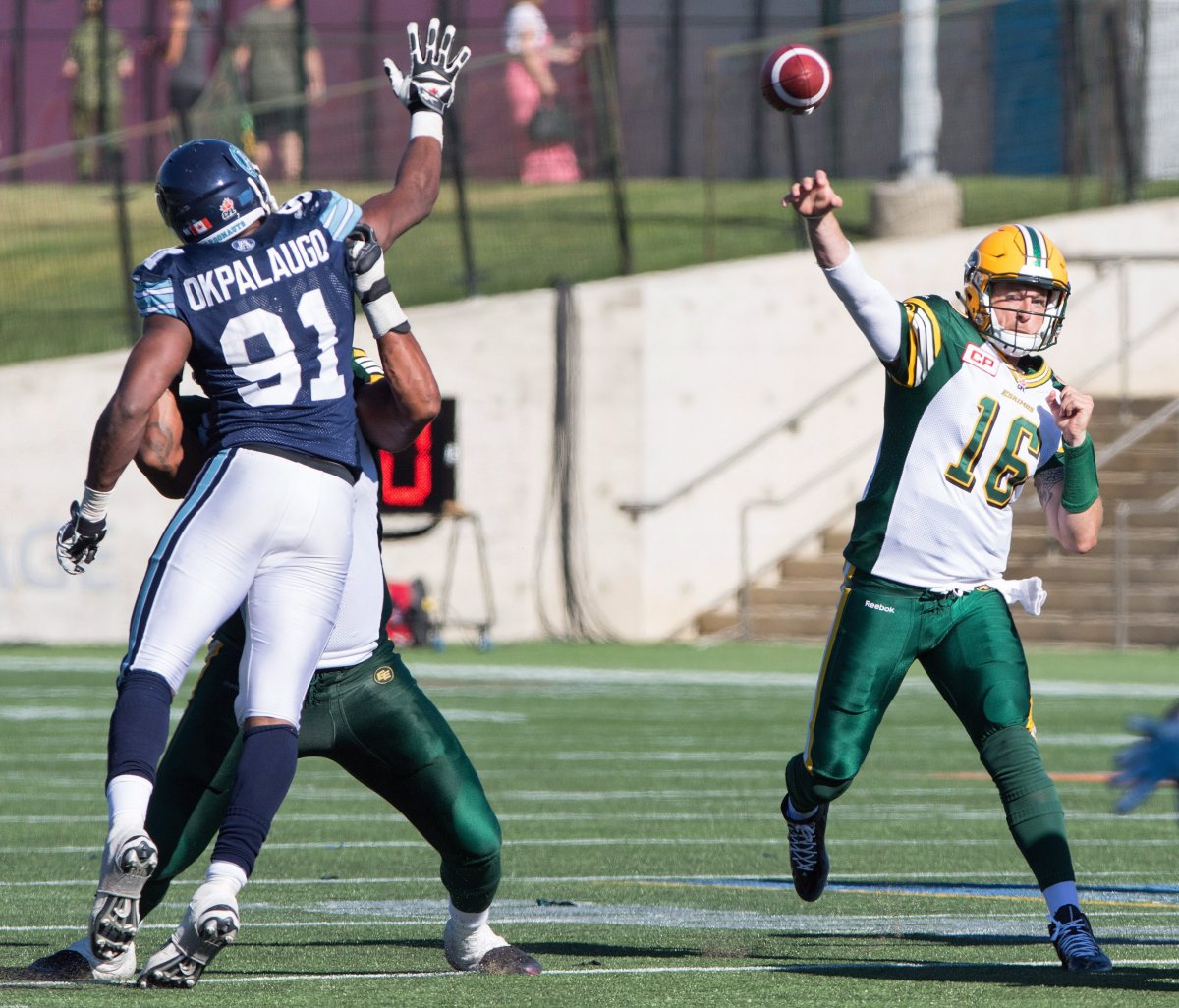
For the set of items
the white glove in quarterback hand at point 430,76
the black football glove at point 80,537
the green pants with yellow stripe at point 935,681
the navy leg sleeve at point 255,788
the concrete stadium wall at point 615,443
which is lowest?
A: the concrete stadium wall at point 615,443

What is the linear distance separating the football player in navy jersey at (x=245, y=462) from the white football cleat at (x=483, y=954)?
0.71 m

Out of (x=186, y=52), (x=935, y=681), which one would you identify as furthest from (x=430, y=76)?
(x=186, y=52)

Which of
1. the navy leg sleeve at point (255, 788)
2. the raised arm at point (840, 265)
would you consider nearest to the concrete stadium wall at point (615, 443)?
the raised arm at point (840, 265)

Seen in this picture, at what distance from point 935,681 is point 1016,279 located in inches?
44.5

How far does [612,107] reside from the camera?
843 inches

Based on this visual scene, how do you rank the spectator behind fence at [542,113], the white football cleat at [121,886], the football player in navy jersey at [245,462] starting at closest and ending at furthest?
the white football cleat at [121,886], the football player in navy jersey at [245,462], the spectator behind fence at [542,113]

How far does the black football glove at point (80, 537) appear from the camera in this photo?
5.53 metres

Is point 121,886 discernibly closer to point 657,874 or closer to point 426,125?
point 426,125

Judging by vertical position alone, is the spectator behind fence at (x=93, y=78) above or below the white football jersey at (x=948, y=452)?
below

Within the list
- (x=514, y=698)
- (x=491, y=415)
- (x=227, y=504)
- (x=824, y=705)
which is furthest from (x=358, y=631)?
(x=491, y=415)

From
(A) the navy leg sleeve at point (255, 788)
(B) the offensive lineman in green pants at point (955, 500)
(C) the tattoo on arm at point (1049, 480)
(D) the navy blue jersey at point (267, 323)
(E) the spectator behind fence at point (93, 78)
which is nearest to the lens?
(A) the navy leg sleeve at point (255, 788)

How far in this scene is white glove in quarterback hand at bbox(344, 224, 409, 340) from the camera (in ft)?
18.1

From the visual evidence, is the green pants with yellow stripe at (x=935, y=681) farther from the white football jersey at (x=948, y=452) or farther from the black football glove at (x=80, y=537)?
the black football glove at (x=80, y=537)

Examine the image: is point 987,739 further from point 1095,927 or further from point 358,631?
point 358,631
